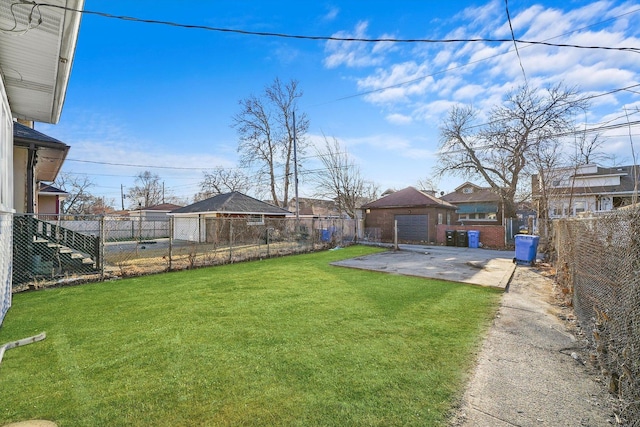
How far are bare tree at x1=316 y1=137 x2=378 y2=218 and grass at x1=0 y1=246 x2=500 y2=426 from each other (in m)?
17.6

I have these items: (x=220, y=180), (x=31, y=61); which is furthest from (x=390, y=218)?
(x=220, y=180)

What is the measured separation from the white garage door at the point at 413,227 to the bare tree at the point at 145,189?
4560cm

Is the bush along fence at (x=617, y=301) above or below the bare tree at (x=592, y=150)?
below

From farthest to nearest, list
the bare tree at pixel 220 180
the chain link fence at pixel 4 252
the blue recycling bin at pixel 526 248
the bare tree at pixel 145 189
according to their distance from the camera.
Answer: the bare tree at pixel 145 189
the bare tree at pixel 220 180
the blue recycling bin at pixel 526 248
the chain link fence at pixel 4 252

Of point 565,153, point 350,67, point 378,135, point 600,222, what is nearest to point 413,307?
point 600,222

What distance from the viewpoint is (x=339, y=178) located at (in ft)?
76.0

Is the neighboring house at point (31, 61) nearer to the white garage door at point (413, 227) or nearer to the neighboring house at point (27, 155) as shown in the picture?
the neighboring house at point (27, 155)

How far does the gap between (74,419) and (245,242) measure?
572 inches

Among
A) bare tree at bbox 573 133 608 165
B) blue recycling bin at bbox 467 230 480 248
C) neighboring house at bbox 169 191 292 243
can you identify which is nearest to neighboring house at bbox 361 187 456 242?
blue recycling bin at bbox 467 230 480 248

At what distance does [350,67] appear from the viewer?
37.6 ft

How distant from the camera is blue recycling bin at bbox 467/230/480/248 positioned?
16.8 meters

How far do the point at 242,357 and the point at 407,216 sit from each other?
18634 millimetres

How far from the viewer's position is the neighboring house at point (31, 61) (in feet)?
10.4

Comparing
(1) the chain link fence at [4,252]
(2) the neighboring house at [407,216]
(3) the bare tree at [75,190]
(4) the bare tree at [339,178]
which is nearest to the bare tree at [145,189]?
(3) the bare tree at [75,190]
